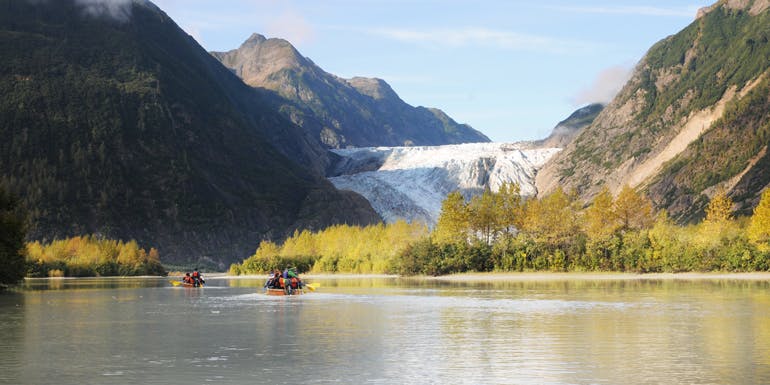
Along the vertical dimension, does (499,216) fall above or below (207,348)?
above

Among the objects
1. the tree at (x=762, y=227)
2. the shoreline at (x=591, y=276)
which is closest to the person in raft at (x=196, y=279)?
the shoreline at (x=591, y=276)

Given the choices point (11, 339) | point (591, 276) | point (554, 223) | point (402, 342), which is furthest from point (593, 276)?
point (11, 339)

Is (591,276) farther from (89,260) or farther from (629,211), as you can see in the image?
(89,260)

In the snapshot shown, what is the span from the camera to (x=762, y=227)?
96312 millimetres

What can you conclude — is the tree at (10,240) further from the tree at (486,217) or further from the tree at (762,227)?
the tree at (762,227)

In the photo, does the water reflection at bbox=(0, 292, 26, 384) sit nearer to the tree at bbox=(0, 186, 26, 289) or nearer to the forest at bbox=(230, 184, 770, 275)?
the tree at bbox=(0, 186, 26, 289)

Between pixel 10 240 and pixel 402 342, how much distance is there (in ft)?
172

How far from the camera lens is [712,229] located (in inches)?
4112

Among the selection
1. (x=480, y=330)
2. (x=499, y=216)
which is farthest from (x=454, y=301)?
(x=499, y=216)

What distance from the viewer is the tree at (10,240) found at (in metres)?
77.7

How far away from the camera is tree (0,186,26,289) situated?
7769 centimetres

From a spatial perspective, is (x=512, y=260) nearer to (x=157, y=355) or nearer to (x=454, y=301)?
(x=454, y=301)

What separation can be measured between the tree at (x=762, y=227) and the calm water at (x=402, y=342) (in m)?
37.4

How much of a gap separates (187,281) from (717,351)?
77.4m
